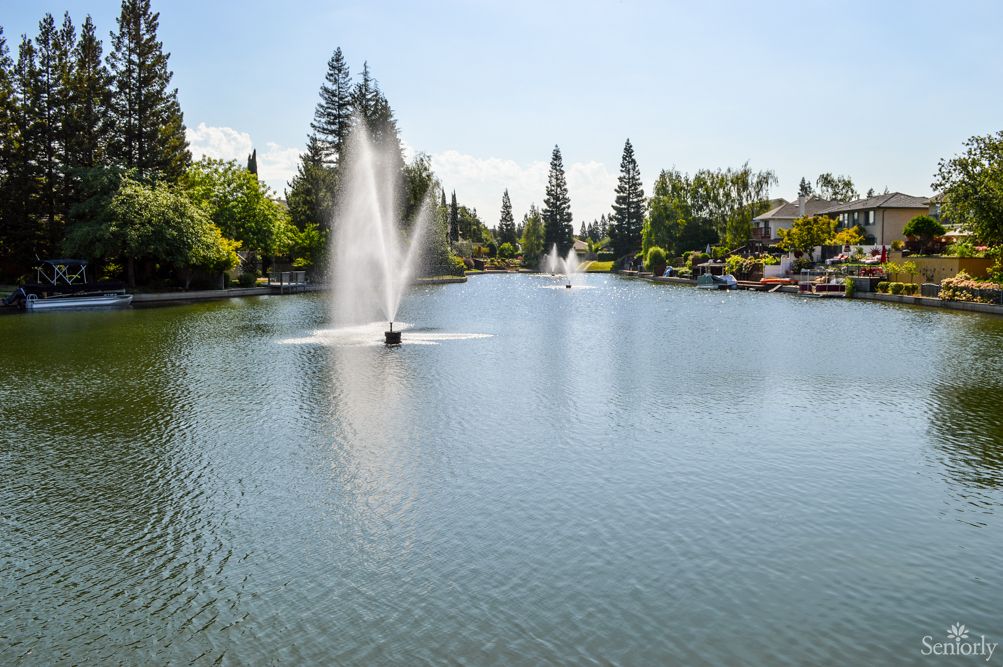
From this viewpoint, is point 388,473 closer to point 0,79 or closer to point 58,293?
point 58,293

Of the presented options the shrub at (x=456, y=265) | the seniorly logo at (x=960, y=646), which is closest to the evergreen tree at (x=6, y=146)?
the shrub at (x=456, y=265)

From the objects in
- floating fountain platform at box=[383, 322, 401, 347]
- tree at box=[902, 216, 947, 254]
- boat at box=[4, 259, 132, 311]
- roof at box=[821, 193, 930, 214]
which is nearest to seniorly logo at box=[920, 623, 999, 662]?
floating fountain platform at box=[383, 322, 401, 347]

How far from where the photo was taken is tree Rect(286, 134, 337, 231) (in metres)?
82.0

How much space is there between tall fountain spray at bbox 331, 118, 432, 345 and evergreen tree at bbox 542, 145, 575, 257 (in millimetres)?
54904

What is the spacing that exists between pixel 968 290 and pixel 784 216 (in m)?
58.5

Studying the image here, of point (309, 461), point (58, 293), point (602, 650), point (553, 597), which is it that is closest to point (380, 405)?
point (309, 461)

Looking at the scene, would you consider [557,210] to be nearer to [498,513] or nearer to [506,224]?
[506,224]

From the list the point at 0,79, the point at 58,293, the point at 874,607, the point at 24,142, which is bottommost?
the point at 874,607

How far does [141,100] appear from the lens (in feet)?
203

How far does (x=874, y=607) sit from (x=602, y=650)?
3.59 metres

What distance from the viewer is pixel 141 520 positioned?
37.3 ft

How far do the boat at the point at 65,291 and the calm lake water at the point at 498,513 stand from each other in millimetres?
27811

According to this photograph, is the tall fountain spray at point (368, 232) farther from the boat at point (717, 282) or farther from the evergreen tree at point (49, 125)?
the boat at point (717, 282)


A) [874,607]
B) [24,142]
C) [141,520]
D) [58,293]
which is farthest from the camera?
[24,142]
